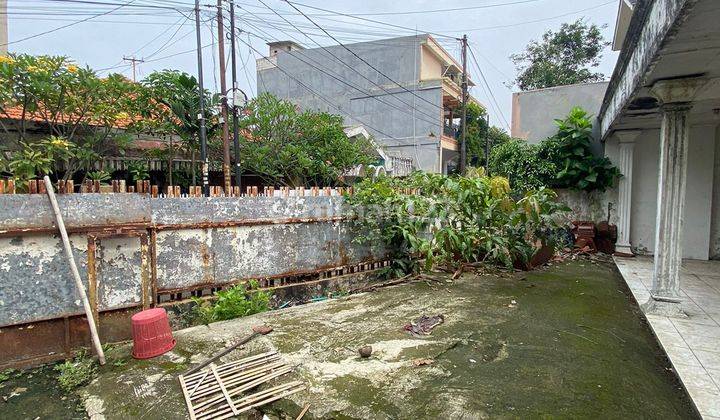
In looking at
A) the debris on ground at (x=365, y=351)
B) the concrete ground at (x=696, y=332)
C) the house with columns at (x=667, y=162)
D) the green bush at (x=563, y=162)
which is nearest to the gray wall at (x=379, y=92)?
the house with columns at (x=667, y=162)

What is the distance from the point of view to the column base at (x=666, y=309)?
3.90 meters

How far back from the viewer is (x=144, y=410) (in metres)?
2.35

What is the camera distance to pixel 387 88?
17.2m

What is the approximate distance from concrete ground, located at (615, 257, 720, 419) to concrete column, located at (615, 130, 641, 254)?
4.38ft

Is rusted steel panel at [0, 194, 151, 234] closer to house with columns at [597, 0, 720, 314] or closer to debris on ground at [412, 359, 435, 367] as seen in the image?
debris on ground at [412, 359, 435, 367]

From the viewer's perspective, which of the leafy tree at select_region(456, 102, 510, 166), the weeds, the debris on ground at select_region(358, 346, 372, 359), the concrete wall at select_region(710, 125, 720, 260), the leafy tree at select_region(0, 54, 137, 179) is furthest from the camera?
the leafy tree at select_region(456, 102, 510, 166)

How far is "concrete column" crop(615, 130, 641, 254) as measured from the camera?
7.18 meters

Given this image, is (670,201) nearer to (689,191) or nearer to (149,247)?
(689,191)

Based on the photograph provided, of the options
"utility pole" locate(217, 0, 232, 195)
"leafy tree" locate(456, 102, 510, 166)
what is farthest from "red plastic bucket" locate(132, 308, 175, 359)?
"leafy tree" locate(456, 102, 510, 166)

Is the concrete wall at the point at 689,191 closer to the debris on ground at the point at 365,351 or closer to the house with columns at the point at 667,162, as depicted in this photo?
the house with columns at the point at 667,162

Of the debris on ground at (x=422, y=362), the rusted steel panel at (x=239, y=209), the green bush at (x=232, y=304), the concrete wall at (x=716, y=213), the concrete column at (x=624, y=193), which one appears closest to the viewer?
the debris on ground at (x=422, y=362)

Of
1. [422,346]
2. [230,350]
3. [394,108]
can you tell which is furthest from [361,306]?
[394,108]

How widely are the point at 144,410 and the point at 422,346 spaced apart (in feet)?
6.61

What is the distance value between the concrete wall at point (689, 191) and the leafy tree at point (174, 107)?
8459 millimetres
